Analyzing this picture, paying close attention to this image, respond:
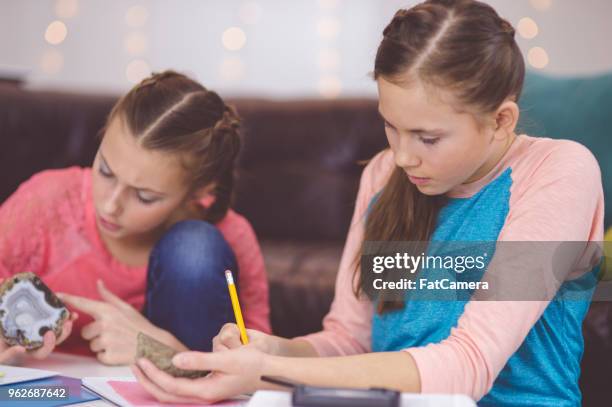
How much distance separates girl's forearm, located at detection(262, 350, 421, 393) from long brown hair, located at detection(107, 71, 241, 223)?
48cm

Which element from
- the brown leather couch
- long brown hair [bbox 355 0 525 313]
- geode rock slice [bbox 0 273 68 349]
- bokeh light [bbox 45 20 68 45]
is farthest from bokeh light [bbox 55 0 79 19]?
long brown hair [bbox 355 0 525 313]

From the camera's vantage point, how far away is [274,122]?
79.5 inches

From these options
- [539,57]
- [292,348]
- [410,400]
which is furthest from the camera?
[539,57]

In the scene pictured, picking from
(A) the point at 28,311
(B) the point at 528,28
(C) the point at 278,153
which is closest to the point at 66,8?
(C) the point at 278,153

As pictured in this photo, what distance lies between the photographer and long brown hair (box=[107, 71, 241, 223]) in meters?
1.08

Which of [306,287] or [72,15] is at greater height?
[72,15]

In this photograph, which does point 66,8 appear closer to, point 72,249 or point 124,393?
point 72,249

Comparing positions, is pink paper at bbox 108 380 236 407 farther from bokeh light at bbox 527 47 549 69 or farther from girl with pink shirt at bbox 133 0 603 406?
bokeh light at bbox 527 47 549 69

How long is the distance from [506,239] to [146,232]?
61cm

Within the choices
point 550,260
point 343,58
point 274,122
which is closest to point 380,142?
point 274,122

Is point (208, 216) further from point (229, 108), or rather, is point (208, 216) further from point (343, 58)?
point (343, 58)

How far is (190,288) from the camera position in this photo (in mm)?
1036

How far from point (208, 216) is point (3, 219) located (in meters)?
0.31

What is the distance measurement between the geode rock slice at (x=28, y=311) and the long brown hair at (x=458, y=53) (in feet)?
1.58
